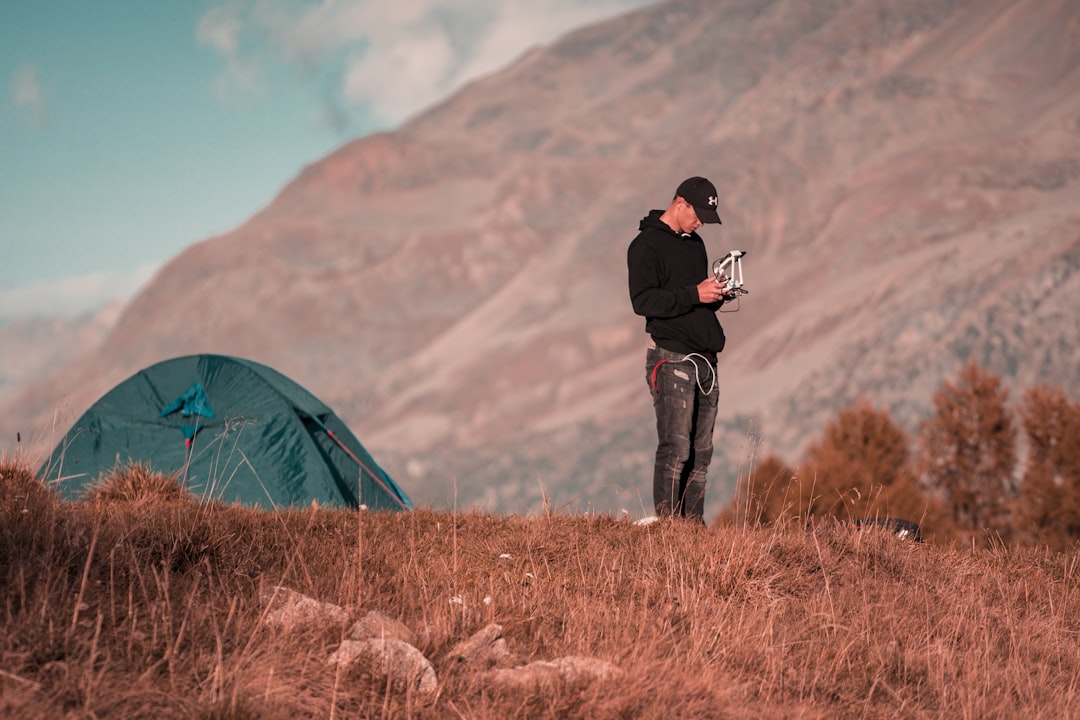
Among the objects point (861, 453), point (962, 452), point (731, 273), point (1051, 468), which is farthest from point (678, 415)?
point (962, 452)

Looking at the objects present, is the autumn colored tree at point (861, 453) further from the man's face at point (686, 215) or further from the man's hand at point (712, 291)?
the man's hand at point (712, 291)

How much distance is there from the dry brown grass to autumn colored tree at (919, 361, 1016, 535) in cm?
5146

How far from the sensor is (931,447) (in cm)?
5441

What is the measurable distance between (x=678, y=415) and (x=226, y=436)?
5219 millimetres

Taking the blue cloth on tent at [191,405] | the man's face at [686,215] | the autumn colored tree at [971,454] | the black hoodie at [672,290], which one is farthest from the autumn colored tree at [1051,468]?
the man's face at [686,215]

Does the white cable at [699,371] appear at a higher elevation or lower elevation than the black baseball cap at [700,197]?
lower

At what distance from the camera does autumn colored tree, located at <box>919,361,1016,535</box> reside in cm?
5478

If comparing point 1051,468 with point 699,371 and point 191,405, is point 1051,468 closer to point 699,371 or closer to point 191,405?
point 191,405

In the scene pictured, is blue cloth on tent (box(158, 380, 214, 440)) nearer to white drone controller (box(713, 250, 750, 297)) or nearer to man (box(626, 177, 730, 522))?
man (box(626, 177, 730, 522))

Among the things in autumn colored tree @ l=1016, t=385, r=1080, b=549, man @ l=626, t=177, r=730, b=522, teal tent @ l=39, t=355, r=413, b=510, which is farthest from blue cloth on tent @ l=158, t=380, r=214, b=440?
autumn colored tree @ l=1016, t=385, r=1080, b=549

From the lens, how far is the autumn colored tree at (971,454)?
5478cm

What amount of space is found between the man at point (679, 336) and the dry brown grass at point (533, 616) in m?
0.61

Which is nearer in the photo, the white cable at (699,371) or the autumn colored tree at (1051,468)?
the white cable at (699,371)

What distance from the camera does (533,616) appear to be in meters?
4.49
